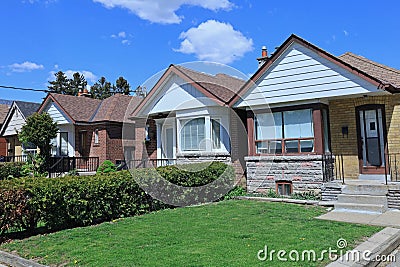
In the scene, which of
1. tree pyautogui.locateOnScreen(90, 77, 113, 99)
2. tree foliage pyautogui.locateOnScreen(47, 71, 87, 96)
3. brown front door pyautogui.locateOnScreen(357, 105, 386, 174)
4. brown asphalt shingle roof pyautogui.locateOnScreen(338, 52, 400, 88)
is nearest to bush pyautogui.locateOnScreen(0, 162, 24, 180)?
brown front door pyautogui.locateOnScreen(357, 105, 386, 174)

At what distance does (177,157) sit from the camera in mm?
15234

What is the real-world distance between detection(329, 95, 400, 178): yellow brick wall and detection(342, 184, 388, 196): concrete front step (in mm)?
1848

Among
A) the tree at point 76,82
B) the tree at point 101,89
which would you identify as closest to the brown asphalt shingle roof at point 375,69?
the tree at point 101,89

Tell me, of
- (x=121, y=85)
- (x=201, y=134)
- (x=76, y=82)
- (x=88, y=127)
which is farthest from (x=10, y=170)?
(x=76, y=82)

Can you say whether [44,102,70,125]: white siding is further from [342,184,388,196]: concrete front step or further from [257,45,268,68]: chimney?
[342,184,388,196]: concrete front step

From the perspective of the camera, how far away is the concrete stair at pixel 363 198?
8.95 meters

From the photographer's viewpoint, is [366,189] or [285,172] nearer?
[366,189]

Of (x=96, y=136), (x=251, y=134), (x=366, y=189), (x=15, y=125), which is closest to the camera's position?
(x=366, y=189)

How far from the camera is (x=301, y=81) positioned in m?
11.8

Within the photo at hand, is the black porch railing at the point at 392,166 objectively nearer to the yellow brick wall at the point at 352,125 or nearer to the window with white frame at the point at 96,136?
the yellow brick wall at the point at 352,125

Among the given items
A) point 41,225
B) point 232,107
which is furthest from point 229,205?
point 41,225

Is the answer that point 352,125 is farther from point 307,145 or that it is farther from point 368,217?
point 368,217

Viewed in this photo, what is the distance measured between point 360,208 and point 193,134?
7.44 meters

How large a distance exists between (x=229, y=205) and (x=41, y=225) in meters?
5.37
